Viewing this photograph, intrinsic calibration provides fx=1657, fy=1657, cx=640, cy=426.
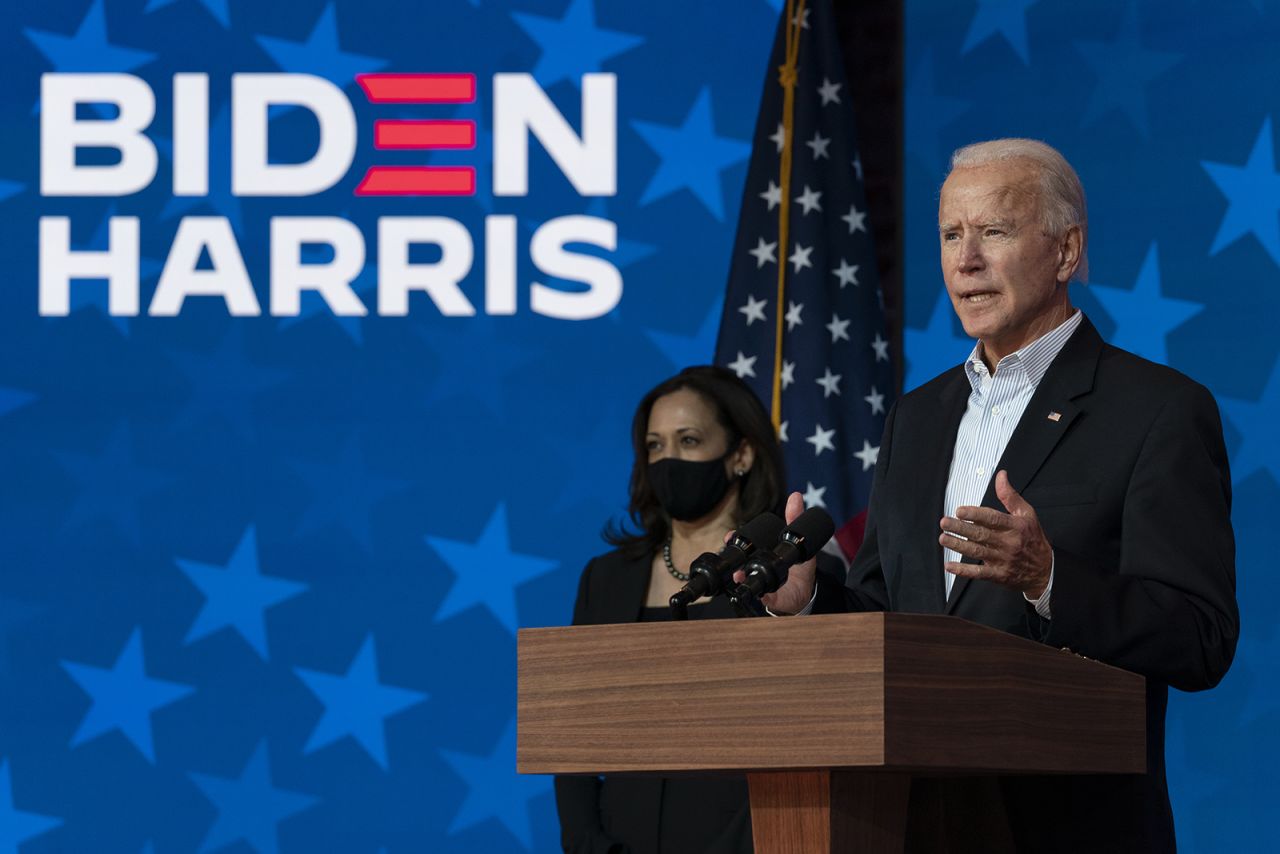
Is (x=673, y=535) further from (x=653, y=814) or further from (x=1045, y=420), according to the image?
(x=1045, y=420)

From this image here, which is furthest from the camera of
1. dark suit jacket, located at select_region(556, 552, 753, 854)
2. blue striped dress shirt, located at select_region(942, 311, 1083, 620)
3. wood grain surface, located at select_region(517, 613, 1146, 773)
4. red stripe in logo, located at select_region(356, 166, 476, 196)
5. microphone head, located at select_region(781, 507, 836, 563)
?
red stripe in logo, located at select_region(356, 166, 476, 196)

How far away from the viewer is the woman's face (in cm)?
365

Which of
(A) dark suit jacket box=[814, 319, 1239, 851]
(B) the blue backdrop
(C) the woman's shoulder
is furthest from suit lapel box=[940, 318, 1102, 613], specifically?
(B) the blue backdrop

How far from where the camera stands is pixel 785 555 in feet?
5.87

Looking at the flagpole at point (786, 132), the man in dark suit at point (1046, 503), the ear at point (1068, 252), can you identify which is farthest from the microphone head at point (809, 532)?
the flagpole at point (786, 132)

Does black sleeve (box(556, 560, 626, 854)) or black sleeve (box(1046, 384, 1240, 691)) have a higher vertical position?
black sleeve (box(1046, 384, 1240, 691))

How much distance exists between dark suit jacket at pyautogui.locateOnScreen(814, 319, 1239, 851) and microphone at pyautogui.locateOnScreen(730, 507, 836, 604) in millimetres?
189

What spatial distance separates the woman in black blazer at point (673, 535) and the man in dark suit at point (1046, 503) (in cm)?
119

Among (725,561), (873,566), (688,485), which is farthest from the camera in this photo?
(688,485)

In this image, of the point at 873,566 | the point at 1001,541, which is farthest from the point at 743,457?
the point at 1001,541

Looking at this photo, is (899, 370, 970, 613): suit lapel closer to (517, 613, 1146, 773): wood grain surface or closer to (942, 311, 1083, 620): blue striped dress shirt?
(942, 311, 1083, 620): blue striped dress shirt

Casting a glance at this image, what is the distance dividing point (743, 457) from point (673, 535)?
233 mm

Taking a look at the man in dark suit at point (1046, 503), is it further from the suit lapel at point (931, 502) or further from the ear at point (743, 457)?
the ear at point (743, 457)

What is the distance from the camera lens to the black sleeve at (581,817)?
3.29 m
